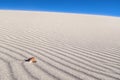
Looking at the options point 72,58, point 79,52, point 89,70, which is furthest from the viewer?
point 79,52

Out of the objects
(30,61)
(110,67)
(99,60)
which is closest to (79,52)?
(99,60)

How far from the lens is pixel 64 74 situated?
2.70m

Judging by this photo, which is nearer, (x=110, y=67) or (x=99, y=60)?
(x=110, y=67)

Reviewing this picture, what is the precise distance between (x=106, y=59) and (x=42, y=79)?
159cm

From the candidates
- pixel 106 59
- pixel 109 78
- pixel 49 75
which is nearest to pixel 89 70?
pixel 109 78

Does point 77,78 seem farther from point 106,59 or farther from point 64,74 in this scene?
point 106,59

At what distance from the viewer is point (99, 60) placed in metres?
3.61

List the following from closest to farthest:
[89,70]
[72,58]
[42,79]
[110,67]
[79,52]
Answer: [42,79]
[89,70]
[110,67]
[72,58]
[79,52]

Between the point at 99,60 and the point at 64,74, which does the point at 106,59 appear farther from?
the point at 64,74

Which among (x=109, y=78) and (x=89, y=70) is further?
(x=89, y=70)

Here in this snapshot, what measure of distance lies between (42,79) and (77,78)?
0.42 metres

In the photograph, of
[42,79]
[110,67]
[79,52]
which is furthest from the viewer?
[79,52]

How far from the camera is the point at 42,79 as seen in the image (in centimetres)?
246

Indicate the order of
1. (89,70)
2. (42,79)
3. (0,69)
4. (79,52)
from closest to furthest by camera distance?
(42,79) < (0,69) < (89,70) < (79,52)
